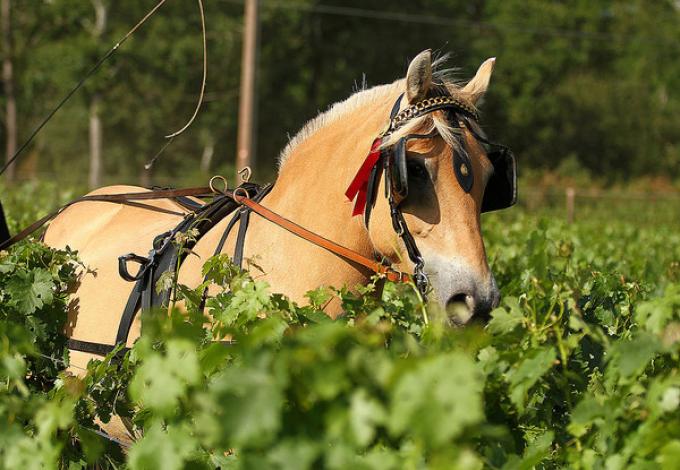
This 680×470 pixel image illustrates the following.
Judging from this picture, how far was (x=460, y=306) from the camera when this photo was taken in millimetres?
2971

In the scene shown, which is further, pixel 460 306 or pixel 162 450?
pixel 460 306

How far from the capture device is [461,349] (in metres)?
2.15

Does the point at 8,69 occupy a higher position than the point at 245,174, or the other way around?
the point at 8,69

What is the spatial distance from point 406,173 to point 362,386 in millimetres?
1538

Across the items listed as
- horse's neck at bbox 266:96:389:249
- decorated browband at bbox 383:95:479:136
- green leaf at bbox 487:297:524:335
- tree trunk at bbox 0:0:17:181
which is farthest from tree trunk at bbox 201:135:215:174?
green leaf at bbox 487:297:524:335

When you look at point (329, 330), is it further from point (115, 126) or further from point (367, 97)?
point (115, 126)

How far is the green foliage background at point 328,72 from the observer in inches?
1437

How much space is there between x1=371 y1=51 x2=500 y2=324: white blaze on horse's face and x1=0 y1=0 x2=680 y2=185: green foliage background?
19377mm

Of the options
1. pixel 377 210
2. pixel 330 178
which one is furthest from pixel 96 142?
pixel 377 210

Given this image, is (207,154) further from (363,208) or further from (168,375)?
(168,375)

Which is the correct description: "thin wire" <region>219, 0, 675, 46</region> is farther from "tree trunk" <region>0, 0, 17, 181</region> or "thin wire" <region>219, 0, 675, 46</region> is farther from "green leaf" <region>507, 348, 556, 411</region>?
"green leaf" <region>507, 348, 556, 411</region>

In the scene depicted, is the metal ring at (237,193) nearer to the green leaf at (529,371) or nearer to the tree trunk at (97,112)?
the green leaf at (529,371)

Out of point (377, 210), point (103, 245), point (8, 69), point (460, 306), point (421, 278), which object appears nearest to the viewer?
point (460, 306)

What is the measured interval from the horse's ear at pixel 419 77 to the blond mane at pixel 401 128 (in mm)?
95
